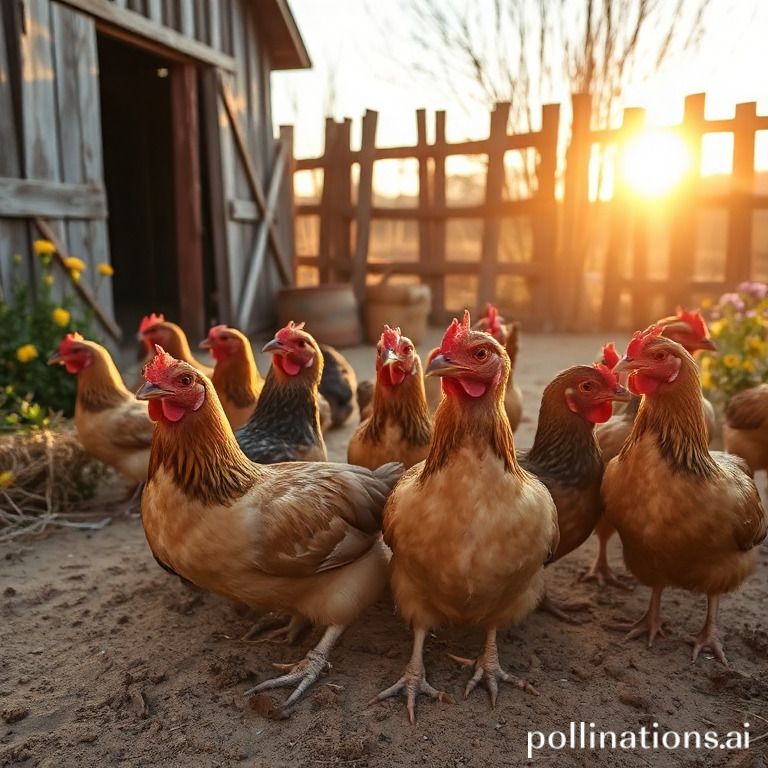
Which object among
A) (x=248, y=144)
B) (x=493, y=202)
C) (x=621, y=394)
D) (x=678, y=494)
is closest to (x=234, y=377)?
(x=621, y=394)

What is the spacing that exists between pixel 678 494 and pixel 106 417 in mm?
3011

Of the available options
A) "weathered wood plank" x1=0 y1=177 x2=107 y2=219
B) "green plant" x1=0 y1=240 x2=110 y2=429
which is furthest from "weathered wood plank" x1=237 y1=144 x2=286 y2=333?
"green plant" x1=0 y1=240 x2=110 y2=429

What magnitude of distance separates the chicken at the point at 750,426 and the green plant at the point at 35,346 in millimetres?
4345

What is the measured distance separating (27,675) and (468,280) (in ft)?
44.4

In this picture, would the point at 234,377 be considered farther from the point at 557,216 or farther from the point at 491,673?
→ the point at 557,216

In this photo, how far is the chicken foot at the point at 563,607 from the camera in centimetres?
296

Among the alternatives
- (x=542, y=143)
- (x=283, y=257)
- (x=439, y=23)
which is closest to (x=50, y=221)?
(x=283, y=257)

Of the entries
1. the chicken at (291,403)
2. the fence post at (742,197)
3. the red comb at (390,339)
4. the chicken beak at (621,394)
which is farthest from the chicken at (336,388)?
the fence post at (742,197)

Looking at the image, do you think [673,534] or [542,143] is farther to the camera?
[542,143]

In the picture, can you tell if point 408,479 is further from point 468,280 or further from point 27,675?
point 468,280

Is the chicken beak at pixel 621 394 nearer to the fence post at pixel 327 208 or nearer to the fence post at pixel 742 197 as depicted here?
the fence post at pixel 742 197

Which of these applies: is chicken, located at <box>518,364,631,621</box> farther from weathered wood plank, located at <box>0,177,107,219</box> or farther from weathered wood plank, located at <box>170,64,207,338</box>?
weathered wood plank, located at <box>170,64,207,338</box>

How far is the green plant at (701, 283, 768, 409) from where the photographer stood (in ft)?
17.0

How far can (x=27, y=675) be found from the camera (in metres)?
2.58
